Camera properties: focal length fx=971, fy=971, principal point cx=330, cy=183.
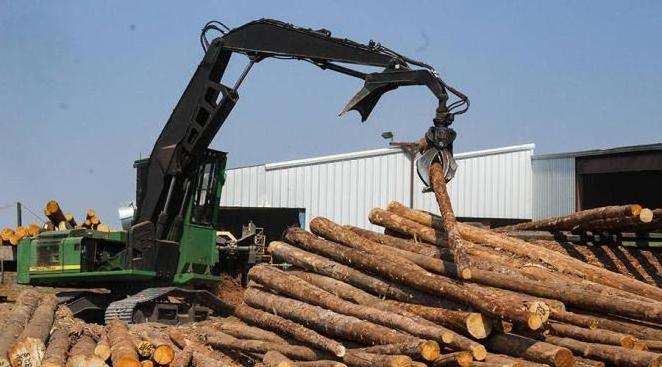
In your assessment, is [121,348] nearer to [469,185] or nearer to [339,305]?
[339,305]

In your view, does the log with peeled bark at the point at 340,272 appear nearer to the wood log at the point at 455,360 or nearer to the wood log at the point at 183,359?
the wood log at the point at 455,360

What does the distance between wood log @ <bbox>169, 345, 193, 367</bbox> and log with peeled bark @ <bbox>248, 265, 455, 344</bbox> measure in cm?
132

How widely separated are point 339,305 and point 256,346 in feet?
3.59

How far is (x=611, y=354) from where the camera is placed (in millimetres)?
8719

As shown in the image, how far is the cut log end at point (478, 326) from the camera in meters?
8.95

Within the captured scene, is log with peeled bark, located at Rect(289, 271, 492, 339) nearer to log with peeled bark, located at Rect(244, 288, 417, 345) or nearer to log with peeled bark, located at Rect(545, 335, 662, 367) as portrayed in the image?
log with peeled bark, located at Rect(244, 288, 417, 345)

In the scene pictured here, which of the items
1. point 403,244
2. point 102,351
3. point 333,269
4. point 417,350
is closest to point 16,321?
point 102,351

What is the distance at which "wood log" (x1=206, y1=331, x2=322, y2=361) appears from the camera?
10.2m

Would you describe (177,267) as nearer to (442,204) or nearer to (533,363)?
(442,204)

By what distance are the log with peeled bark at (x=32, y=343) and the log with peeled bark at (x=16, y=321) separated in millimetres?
102

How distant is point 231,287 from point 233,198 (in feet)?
34.8

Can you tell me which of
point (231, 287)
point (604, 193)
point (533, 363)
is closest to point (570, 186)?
point (604, 193)

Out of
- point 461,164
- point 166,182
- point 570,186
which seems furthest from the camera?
point 461,164

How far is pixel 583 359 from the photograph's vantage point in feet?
29.1
